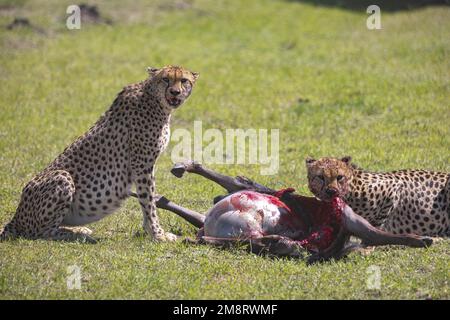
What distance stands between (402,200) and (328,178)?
110 centimetres

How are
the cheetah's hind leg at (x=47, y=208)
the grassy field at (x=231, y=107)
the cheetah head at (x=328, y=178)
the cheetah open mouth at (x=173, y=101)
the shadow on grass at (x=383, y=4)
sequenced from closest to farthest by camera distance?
1. the grassy field at (x=231, y=107)
2. the cheetah head at (x=328, y=178)
3. the cheetah's hind leg at (x=47, y=208)
4. the cheetah open mouth at (x=173, y=101)
5. the shadow on grass at (x=383, y=4)

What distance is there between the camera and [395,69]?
17.1 m

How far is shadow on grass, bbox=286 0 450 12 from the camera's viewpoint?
21.2 m

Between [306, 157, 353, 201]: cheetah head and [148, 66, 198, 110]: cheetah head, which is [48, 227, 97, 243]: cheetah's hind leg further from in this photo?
[306, 157, 353, 201]: cheetah head

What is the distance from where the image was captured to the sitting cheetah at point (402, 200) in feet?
30.7

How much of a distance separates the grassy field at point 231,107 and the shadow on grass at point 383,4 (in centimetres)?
24

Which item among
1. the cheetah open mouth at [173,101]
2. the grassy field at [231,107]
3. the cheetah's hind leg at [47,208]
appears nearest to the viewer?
the grassy field at [231,107]

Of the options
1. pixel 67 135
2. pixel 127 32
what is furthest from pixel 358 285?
pixel 127 32

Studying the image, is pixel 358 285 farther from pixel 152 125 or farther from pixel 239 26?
pixel 239 26

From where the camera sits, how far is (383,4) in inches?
854

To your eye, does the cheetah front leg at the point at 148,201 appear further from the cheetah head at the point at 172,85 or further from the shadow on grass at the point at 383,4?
the shadow on grass at the point at 383,4

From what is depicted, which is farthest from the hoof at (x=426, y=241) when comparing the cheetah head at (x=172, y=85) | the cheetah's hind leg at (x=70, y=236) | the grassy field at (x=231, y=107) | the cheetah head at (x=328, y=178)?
the cheetah's hind leg at (x=70, y=236)

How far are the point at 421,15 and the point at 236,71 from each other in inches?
200

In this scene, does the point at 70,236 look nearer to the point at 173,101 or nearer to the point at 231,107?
the point at 173,101
